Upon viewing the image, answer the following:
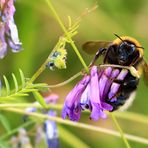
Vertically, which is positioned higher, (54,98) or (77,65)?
(54,98)

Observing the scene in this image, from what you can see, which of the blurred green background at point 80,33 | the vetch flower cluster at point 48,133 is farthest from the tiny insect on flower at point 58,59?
the blurred green background at point 80,33

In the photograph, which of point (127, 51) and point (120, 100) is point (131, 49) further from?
point (120, 100)

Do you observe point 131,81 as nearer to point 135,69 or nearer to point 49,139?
point 135,69


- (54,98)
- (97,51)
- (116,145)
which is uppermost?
(97,51)

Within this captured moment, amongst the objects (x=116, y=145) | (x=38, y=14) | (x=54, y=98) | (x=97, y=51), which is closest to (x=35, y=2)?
(x=38, y=14)

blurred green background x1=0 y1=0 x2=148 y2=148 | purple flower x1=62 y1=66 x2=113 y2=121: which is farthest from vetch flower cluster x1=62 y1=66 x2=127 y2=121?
blurred green background x1=0 y1=0 x2=148 y2=148

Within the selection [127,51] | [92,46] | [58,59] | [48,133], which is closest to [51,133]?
[48,133]

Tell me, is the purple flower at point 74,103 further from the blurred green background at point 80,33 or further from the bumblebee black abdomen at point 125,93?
the blurred green background at point 80,33

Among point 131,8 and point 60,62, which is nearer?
point 60,62
